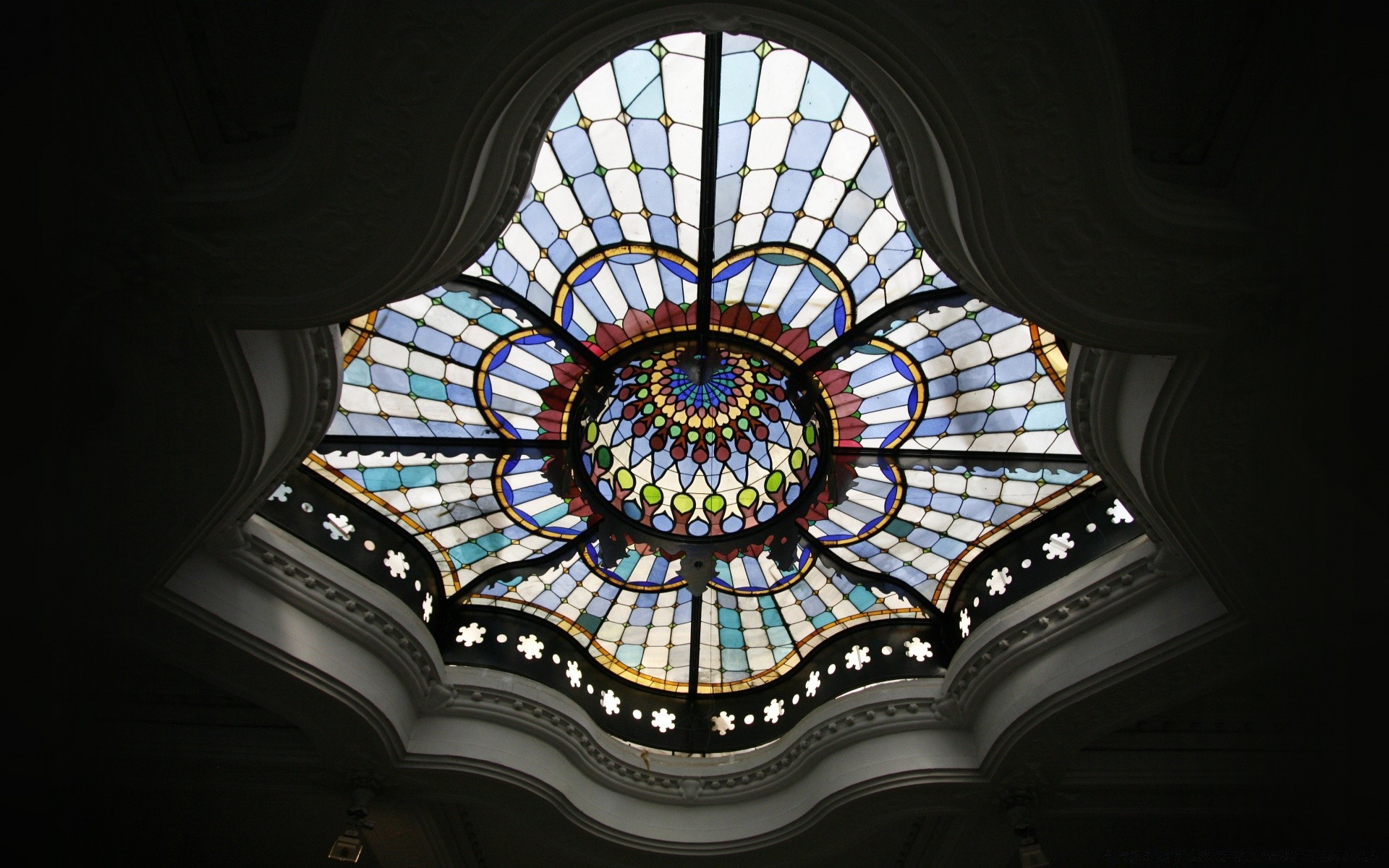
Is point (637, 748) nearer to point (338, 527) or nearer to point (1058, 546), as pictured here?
point (338, 527)

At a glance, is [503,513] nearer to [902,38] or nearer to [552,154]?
[552,154]

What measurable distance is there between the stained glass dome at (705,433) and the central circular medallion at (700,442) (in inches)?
1.0

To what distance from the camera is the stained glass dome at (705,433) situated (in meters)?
6.84

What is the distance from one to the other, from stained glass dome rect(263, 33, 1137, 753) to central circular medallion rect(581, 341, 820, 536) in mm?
26

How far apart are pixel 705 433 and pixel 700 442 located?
0.33ft

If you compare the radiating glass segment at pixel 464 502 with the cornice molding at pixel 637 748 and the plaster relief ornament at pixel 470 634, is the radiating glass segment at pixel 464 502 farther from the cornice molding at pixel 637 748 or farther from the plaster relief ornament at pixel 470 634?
the cornice molding at pixel 637 748

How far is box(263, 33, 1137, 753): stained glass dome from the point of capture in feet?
22.4

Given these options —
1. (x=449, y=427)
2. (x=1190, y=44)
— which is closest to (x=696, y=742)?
(x=449, y=427)

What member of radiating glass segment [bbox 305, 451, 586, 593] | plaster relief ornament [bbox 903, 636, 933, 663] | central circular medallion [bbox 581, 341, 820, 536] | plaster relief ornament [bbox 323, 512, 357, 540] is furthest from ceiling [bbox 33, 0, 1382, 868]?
central circular medallion [bbox 581, 341, 820, 536]

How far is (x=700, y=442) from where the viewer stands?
867cm

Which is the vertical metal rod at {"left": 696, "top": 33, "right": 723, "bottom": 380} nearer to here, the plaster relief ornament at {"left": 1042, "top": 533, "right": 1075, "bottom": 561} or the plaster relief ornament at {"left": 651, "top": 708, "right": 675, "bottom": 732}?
the plaster relief ornament at {"left": 1042, "top": 533, "right": 1075, "bottom": 561}

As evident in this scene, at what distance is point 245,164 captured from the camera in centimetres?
452

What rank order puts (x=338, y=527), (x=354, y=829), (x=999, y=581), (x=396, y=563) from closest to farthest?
(x=354, y=829)
(x=338, y=527)
(x=396, y=563)
(x=999, y=581)

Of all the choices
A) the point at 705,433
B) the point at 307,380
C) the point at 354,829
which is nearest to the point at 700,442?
the point at 705,433
